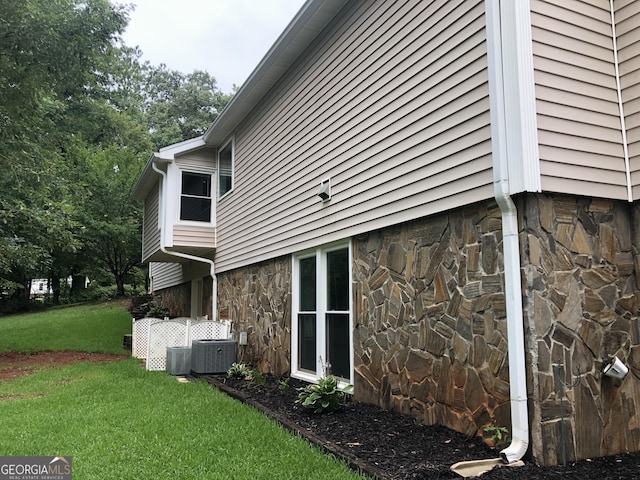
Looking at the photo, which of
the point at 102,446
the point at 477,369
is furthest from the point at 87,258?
the point at 477,369

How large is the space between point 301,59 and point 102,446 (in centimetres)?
565

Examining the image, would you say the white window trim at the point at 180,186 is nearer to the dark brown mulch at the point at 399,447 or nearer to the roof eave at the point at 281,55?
the roof eave at the point at 281,55

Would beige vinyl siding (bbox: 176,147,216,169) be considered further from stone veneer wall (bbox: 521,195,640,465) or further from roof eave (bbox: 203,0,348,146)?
stone veneer wall (bbox: 521,195,640,465)

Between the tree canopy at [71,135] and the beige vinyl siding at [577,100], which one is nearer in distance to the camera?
the beige vinyl siding at [577,100]

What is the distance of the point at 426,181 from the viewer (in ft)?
15.0

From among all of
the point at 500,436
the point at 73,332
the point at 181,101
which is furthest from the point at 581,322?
the point at 181,101

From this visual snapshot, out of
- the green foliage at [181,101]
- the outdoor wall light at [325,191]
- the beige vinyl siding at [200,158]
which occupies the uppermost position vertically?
the green foliage at [181,101]

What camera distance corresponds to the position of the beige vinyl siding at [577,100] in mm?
3721

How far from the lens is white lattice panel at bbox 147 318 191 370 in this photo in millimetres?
9023

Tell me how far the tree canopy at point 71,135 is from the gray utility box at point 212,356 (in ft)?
18.0

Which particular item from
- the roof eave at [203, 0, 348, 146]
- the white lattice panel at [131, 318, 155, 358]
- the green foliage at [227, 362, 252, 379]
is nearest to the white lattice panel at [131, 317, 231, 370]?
the white lattice panel at [131, 318, 155, 358]

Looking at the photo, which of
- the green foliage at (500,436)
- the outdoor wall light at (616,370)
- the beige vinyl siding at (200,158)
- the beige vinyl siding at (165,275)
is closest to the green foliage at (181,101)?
the beige vinyl siding at (165,275)

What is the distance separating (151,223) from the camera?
13.7m

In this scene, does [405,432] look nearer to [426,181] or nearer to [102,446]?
[426,181]
